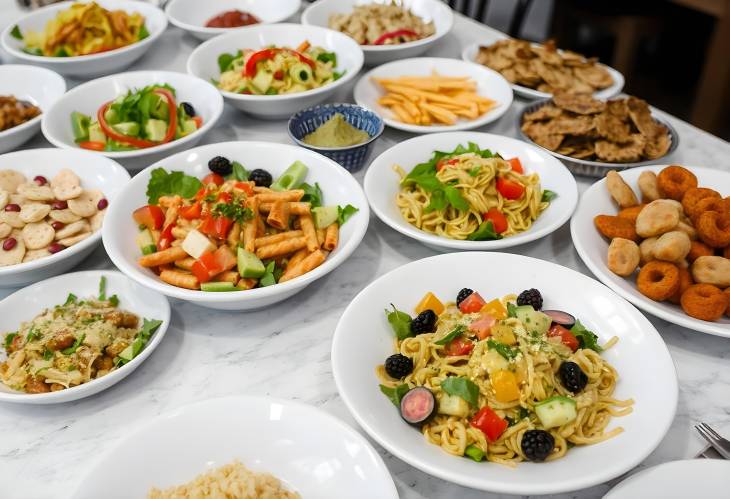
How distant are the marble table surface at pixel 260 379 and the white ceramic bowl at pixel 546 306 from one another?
5.0 inches

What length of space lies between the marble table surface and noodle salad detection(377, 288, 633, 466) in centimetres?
16

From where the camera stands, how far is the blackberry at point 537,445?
163 centimetres

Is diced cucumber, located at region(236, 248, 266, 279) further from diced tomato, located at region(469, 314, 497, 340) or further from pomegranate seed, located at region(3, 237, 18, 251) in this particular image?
pomegranate seed, located at region(3, 237, 18, 251)

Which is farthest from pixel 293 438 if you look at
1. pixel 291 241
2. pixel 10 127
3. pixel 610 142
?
pixel 10 127

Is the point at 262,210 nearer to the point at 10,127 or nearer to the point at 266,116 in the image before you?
the point at 266,116

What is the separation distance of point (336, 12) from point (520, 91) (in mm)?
1789

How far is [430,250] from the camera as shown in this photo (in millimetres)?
2658


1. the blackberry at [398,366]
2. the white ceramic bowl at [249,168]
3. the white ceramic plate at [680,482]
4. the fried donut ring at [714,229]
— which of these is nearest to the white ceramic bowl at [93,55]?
the white ceramic bowl at [249,168]

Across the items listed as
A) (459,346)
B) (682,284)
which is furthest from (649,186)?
(459,346)

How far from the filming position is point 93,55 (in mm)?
3719

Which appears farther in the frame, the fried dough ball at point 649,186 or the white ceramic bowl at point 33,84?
the white ceramic bowl at point 33,84

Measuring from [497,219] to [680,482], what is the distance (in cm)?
131

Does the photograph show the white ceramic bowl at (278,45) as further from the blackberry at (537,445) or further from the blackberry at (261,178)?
the blackberry at (537,445)

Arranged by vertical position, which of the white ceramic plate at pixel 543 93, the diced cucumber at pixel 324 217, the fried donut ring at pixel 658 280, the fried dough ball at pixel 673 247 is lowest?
the diced cucumber at pixel 324 217
